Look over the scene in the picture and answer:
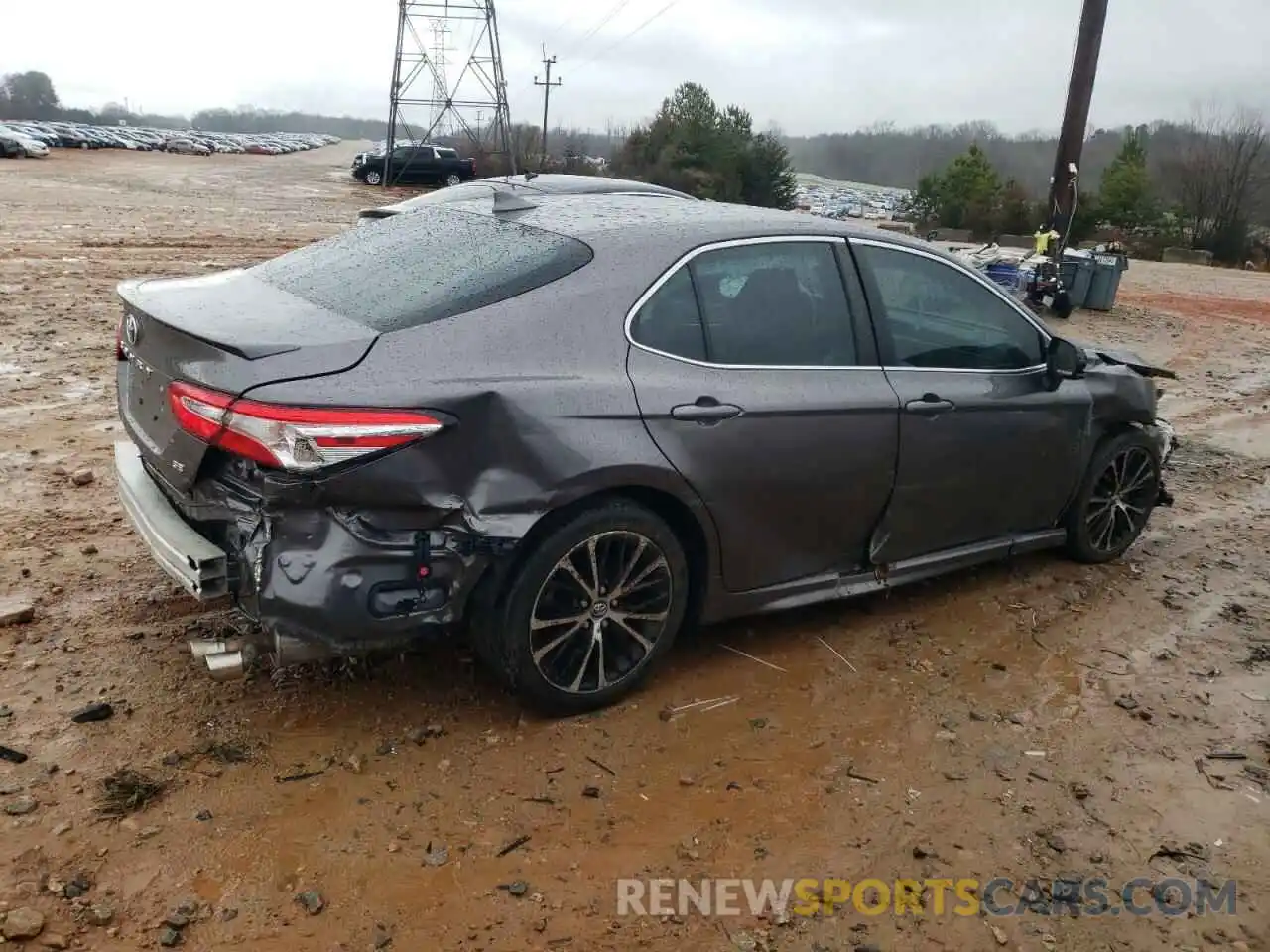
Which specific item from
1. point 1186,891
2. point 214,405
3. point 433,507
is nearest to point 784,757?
point 1186,891

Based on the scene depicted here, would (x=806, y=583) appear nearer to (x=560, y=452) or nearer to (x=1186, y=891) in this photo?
(x=560, y=452)

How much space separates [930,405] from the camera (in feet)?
13.6

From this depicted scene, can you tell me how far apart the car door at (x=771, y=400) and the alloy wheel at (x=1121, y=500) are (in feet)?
5.56

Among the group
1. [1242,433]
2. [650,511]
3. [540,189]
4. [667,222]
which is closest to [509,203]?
[540,189]

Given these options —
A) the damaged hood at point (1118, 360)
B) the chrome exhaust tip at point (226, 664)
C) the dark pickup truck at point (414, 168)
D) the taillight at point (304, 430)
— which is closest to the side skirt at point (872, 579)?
the damaged hood at point (1118, 360)

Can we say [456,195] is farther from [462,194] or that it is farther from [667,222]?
[667,222]

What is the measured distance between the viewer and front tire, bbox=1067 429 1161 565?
5.07 meters

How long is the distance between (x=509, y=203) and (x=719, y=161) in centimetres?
3770

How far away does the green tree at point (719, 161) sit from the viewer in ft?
128

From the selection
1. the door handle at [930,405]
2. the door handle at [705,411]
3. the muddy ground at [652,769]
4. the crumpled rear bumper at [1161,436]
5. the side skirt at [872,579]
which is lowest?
the muddy ground at [652,769]

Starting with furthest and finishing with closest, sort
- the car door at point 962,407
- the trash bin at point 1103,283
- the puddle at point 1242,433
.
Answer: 1. the trash bin at point 1103,283
2. the puddle at point 1242,433
3. the car door at point 962,407

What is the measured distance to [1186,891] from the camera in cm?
298

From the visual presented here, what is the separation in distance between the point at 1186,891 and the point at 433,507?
2.42 m

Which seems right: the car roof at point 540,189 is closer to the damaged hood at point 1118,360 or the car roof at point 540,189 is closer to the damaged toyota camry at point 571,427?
the damaged toyota camry at point 571,427
